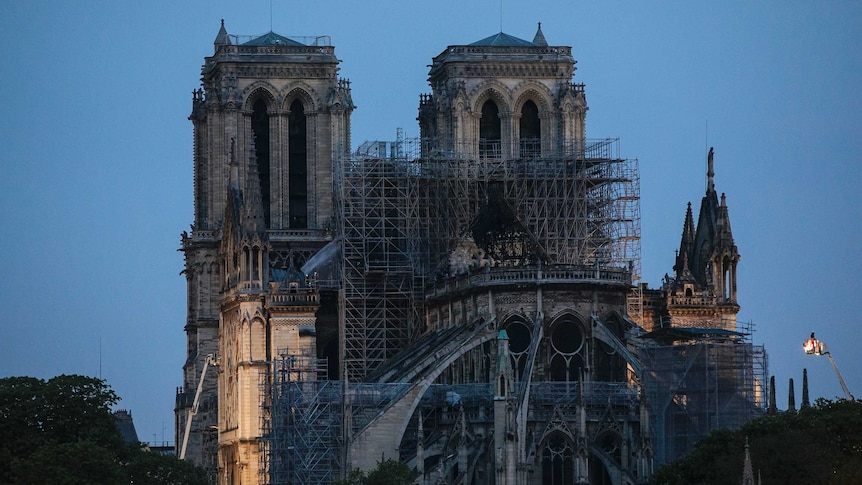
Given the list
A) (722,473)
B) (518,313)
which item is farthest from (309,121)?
(722,473)

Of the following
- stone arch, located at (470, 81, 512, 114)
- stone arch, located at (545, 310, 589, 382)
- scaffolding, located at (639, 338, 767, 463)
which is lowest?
scaffolding, located at (639, 338, 767, 463)

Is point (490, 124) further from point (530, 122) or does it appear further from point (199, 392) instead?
point (199, 392)

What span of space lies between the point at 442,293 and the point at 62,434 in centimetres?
2364

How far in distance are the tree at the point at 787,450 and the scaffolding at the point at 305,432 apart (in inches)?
646

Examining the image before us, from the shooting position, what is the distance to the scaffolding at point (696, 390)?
117 metres

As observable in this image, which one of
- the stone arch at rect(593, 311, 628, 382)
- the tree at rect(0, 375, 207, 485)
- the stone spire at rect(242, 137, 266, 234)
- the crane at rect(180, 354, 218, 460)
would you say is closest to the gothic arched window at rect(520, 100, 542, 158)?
the stone spire at rect(242, 137, 266, 234)

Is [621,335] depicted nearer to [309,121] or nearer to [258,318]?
[258,318]

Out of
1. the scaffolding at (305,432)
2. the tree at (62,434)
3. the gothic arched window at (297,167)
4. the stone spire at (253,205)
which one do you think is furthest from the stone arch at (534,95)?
the tree at (62,434)

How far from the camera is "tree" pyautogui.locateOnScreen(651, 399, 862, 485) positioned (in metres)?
102

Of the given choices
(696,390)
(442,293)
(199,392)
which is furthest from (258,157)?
(696,390)

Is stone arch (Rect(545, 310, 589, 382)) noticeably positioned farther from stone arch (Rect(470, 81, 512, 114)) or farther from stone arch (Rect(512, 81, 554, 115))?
stone arch (Rect(512, 81, 554, 115))

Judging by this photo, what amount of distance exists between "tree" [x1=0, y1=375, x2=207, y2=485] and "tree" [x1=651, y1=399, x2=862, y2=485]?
69.3 feet

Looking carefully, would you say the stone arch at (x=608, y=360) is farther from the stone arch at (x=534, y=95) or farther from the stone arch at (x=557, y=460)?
the stone arch at (x=534, y=95)

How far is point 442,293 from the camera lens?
129 meters
